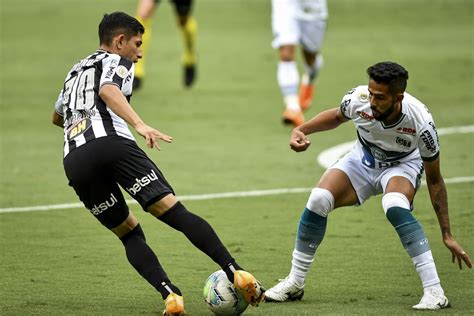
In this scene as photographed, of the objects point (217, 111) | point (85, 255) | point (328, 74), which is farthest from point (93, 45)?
point (85, 255)

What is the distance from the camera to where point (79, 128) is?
760 centimetres

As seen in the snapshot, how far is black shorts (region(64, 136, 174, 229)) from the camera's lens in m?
7.38

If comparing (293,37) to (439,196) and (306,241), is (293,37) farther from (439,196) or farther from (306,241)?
(439,196)

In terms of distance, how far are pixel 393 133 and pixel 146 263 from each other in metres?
1.81

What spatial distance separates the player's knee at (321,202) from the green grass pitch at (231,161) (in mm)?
594

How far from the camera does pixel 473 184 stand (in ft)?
40.7

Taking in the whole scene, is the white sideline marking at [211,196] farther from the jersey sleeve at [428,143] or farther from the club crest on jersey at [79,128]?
the jersey sleeve at [428,143]

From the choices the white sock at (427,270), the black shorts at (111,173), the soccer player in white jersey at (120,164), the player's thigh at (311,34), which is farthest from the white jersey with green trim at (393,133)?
the player's thigh at (311,34)

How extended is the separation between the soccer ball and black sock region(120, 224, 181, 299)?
0.23 metres

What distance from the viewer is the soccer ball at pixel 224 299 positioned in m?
7.40

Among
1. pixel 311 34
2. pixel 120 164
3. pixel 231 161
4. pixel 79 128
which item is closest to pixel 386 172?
pixel 120 164

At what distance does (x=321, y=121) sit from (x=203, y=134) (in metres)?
7.64

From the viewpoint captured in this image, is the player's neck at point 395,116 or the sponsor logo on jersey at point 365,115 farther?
the sponsor logo on jersey at point 365,115

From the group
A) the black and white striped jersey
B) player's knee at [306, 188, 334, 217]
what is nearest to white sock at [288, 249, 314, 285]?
player's knee at [306, 188, 334, 217]
